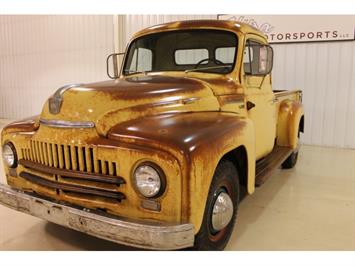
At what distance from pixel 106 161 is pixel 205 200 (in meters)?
0.58

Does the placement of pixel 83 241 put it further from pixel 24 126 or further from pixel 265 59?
pixel 265 59

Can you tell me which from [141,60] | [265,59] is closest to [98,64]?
[141,60]

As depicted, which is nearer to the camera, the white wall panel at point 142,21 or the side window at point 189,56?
the side window at point 189,56

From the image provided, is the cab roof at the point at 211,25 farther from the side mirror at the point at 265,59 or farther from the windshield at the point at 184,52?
the side mirror at the point at 265,59

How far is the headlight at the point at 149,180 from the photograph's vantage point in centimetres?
163

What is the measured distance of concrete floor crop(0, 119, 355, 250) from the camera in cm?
230

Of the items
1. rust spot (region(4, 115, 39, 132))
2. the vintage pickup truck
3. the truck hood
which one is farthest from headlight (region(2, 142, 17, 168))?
the truck hood

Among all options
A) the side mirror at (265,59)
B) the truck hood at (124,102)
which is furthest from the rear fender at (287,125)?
the truck hood at (124,102)

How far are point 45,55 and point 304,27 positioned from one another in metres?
6.86

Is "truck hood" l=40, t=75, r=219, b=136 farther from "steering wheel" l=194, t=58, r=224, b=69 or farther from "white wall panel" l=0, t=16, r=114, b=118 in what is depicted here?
"white wall panel" l=0, t=16, r=114, b=118

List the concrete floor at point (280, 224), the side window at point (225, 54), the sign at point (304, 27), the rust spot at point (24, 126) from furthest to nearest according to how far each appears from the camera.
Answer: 1. the sign at point (304, 27)
2. the side window at point (225, 54)
3. the concrete floor at point (280, 224)
4. the rust spot at point (24, 126)

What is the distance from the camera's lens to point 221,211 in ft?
6.43

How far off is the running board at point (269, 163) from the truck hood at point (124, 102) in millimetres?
834

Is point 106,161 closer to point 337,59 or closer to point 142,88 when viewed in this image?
point 142,88
